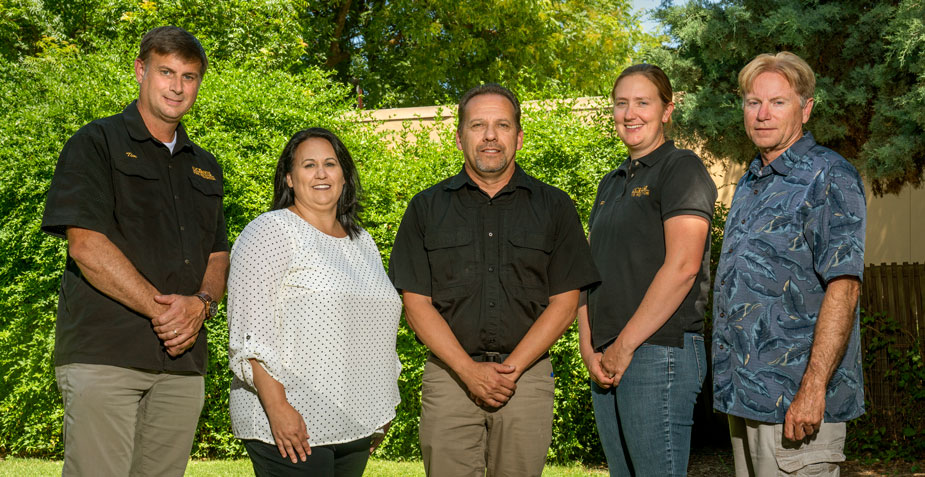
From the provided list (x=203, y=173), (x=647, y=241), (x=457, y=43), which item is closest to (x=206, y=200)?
(x=203, y=173)

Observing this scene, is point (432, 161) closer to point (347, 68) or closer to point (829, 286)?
point (829, 286)

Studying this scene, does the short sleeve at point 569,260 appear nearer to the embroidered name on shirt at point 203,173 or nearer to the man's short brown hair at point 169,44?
the embroidered name on shirt at point 203,173

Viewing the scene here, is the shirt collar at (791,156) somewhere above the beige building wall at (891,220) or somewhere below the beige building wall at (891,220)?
below

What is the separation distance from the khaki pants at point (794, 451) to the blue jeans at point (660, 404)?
282mm

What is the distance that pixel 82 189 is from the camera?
3.19 m

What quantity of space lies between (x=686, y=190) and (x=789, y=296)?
2.02 feet

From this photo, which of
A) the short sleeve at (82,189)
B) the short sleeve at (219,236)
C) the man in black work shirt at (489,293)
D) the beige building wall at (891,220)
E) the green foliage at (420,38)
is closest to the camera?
the short sleeve at (82,189)

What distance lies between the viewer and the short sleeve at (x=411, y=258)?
138 inches

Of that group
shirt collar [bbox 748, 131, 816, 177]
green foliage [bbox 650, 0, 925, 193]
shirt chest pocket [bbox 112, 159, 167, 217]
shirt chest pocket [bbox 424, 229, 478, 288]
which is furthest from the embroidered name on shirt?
green foliage [bbox 650, 0, 925, 193]

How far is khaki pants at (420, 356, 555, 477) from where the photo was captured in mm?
3396

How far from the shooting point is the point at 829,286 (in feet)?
9.58

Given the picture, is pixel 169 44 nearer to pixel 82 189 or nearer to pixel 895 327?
pixel 82 189

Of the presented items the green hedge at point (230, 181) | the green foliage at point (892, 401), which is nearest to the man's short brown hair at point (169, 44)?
the green hedge at point (230, 181)

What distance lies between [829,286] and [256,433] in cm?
223
